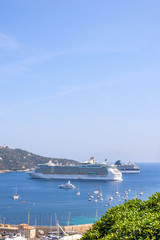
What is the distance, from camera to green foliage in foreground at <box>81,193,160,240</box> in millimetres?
7879

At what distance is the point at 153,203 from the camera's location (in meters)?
10.6

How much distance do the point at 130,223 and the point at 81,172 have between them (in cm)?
10578

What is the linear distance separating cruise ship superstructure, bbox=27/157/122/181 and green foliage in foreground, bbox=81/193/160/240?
101 meters

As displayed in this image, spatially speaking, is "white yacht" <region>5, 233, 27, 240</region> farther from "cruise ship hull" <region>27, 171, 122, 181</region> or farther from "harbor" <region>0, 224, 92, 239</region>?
"cruise ship hull" <region>27, 171, 122, 181</region>

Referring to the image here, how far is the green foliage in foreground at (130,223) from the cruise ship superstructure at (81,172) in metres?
101

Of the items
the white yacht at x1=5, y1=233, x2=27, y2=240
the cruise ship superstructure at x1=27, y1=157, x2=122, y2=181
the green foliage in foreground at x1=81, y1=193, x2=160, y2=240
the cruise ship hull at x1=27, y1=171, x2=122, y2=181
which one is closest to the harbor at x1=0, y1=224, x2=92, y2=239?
the white yacht at x1=5, y1=233, x2=27, y2=240

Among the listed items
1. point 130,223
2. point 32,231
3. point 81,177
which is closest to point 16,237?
point 32,231

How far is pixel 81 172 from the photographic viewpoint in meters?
113

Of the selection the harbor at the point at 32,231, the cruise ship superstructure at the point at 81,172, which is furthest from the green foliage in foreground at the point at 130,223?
the cruise ship superstructure at the point at 81,172

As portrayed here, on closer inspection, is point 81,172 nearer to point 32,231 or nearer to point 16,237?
point 32,231

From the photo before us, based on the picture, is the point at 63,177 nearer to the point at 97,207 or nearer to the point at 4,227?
the point at 97,207

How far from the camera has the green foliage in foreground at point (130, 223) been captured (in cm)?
788

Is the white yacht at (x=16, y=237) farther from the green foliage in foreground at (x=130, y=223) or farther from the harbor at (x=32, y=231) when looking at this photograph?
the green foliage in foreground at (x=130, y=223)

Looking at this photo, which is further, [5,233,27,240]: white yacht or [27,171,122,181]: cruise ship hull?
[27,171,122,181]: cruise ship hull
